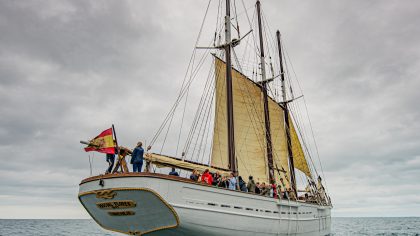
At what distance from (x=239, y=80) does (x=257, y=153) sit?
6.86 m

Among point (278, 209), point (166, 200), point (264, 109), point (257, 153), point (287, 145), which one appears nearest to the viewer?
point (166, 200)

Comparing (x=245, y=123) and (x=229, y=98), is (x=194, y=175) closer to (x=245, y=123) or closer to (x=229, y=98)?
(x=229, y=98)

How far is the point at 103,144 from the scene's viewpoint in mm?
15375

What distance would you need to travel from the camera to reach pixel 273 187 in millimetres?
20781

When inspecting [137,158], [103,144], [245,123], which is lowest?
[137,158]

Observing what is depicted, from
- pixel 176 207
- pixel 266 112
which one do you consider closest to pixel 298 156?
pixel 266 112

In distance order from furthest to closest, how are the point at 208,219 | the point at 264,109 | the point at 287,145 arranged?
1. the point at 287,145
2. the point at 264,109
3. the point at 208,219

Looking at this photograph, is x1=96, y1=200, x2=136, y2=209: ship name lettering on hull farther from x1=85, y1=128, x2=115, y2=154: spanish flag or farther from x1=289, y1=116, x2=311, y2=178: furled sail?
x1=289, y1=116, x2=311, y2=178: furled sail

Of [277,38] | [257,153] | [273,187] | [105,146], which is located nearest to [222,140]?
[257,153]

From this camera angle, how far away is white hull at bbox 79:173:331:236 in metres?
14.1

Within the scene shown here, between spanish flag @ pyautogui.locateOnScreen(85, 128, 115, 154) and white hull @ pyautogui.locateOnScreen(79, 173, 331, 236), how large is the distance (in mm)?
1299

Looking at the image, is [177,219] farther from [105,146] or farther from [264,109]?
[264,109]

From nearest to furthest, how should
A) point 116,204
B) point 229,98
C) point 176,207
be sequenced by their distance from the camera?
point 176,207 < point 116,204 < point 229,98

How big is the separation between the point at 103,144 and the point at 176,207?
174 inches
